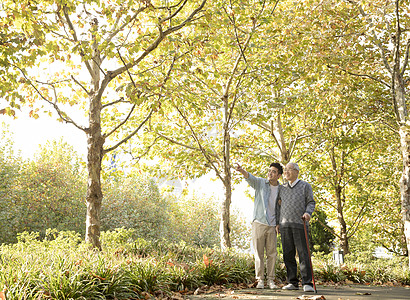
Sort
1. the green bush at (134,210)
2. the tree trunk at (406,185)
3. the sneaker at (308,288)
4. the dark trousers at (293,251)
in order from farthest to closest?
1. the green bush at (134,210)
2. the tree trunk at (406,185)
3. the dark trousers at (293,251)
4. the sneaker at (308,288)

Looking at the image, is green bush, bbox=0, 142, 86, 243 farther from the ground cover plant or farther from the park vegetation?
the ground cover plant

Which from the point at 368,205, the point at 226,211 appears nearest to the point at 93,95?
the point at 226,211

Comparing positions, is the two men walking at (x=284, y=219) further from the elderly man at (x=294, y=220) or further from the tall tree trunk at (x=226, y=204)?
the tall tree trunk at (x=226, y=204)

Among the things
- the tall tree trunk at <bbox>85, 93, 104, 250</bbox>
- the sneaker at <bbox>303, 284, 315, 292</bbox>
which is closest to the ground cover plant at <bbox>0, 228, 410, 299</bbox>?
the tall tree trunk at <bbox>85, 93, 104, 250</bbox>

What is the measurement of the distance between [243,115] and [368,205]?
30.6ft

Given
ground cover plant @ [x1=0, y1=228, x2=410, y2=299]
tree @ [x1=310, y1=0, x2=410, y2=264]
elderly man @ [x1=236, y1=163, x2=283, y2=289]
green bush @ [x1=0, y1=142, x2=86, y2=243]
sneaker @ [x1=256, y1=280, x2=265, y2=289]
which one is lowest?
sneaker @ [x1=256, y1=280, x2=265, y2=289]

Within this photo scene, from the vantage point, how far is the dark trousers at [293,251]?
243 inches

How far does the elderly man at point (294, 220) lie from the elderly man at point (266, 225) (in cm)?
17

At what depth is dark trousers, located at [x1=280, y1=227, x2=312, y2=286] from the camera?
618 centimetres

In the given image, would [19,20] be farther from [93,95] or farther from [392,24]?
[392,24]

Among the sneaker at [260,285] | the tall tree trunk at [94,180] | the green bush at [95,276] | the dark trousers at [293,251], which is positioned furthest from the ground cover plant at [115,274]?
the dark trousers at [293,251]

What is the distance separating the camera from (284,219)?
643cm

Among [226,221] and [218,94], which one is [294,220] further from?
[218,94]

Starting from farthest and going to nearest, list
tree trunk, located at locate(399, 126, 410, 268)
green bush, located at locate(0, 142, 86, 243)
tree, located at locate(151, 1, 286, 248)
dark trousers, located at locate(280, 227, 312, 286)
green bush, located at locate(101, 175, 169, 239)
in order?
green bush, located at locate(101, 175, 169, 239)
green bush, located at locate(0, 142, 86, 243)
tree trunk, located at locate(399, 126, 410, 268)
tree, located at locate(151, 1, 286, 248)
dark trousers, located at locate(280, 227, 312, 286)
